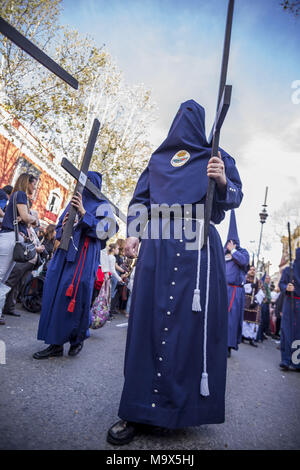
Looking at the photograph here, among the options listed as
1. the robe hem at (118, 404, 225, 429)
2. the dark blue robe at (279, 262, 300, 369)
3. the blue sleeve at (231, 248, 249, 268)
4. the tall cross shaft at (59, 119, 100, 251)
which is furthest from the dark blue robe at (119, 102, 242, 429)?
the dark blue robe at (279, 262, 300, 369)

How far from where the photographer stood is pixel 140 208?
2.56 m

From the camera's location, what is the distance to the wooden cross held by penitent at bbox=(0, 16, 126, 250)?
7.83 ft

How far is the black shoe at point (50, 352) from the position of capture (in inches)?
130

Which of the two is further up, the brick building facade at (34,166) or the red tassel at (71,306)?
the brick building facade at (34,166)

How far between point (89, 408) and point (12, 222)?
125 inches

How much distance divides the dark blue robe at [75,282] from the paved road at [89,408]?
12.1 inches

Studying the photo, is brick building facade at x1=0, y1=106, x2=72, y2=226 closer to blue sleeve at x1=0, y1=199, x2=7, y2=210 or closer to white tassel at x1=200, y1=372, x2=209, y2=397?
blue sleeve at x1=0, y1=199, x2=7, y2=210

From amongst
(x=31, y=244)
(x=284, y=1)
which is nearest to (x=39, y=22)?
(x=284, y=1)

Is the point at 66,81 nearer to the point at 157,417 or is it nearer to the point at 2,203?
the point at 157,417

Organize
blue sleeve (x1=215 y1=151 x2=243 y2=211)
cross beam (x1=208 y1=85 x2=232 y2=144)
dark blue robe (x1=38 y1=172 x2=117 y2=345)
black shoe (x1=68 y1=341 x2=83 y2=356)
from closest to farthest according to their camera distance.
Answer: cross beam (x1=208 y1=85 x2=232 y2=144) < blue sleeve (x1=215 y1=151 x2=243 y2=211) < dark blue robe (x1=38 y1=172 x2=117 y2=345) < black shoe (x1=68 y1=341 x2=83 y2=356)

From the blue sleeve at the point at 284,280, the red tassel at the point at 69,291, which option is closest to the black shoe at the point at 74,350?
the red tassel at the point at 69,291

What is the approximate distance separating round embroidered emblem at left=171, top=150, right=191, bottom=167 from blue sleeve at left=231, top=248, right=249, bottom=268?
453 cm

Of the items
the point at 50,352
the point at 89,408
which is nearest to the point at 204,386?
the point at 89,408

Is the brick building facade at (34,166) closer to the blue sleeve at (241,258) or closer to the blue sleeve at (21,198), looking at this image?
the blue sleeve at (21,198)
